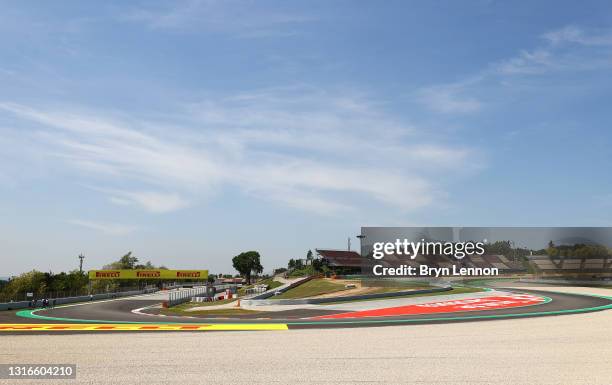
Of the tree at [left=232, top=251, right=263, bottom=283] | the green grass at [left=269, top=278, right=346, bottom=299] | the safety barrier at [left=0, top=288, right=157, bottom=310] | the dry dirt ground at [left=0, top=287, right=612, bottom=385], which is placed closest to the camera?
the dry dirt ground at [left=0, top=287, right=612, bottom=385]

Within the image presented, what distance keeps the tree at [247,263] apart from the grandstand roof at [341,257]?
62513mm

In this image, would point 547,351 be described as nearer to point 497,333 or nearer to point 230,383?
point 497,333

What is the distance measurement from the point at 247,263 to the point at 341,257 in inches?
2704

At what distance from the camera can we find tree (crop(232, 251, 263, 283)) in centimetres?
19162

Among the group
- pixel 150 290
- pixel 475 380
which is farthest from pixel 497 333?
pixel 150 290

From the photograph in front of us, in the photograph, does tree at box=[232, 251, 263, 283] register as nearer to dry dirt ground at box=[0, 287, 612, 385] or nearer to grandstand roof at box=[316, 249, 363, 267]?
grandstand roof at box=[316, 249, 363, 267]

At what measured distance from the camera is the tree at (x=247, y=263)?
629ft

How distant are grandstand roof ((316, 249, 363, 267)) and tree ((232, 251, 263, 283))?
62.5 metres

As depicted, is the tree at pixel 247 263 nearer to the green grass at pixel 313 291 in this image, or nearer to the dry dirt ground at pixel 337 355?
the green grass at pixel 313 291

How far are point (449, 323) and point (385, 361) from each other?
30.7 ft

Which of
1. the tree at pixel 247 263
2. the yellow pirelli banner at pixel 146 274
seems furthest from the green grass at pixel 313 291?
the tree at pixel 247 263

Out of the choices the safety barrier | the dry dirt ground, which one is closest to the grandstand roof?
the safety barrier

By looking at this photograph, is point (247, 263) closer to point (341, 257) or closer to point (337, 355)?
point (341, 257)

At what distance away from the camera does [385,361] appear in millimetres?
11406
